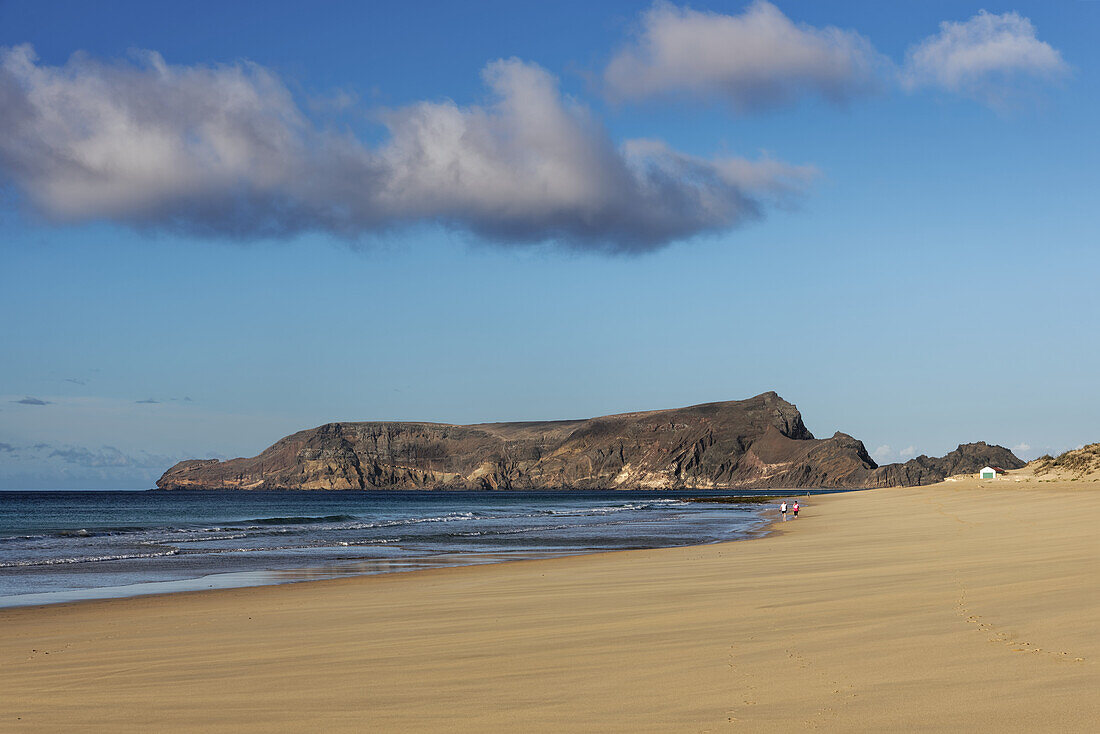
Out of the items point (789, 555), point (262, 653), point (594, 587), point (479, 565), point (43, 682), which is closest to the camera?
point (43, 682)

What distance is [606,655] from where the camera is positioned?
8.68 metres

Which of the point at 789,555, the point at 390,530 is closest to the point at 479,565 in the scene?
the point at 789,555

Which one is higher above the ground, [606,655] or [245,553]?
[606,655]

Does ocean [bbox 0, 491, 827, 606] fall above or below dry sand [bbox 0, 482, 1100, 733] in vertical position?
below

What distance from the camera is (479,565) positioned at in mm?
23359

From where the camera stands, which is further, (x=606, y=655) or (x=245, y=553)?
(x=245, y=553)

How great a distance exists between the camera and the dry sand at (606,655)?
6375 millimetres

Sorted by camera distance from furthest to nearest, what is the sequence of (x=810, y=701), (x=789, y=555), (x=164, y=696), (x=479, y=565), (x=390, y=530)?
(x=390, y=530), (x=479, y=565), (x=789, y=555), (x=164, y=696), (x=810, y=701)

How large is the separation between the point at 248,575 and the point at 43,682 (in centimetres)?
1391

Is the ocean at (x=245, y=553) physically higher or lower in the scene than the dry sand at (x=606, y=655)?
lower

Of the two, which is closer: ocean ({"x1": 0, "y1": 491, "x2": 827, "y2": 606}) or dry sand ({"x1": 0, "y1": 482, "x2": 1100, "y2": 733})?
dry sand ({"x1": 0, "y1": 482, "x2": 1100, "y2": 733})

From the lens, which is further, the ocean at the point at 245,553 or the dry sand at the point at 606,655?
the ocean at the point at 245,553

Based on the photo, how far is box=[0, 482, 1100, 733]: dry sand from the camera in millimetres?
6375

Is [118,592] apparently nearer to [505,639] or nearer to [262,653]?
[262,653]
